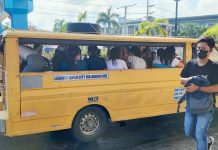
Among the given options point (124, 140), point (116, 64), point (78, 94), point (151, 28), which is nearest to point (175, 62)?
point (116, 64)

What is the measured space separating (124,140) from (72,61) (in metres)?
1.66

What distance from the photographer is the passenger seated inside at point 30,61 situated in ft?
17.6

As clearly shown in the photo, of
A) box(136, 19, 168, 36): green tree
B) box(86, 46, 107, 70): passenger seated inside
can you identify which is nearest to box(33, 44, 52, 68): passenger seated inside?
box(86, 46, 107, 70): passenger seated inside

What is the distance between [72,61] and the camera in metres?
5.90

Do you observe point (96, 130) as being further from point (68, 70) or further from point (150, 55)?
point (150, 55)

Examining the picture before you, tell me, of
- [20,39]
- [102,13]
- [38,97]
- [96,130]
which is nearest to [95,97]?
[96,130]

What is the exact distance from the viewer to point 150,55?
6938mm

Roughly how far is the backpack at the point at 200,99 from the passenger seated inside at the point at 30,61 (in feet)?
7.81

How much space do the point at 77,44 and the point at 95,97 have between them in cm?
94

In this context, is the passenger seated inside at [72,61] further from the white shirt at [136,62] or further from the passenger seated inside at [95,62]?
the white shirt at [136,62]

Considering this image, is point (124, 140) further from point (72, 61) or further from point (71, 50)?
point (71, 50)

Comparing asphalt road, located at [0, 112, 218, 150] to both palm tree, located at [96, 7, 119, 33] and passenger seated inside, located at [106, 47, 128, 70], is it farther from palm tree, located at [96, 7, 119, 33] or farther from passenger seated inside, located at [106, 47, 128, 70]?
palm tree, located at [96, 7, 119, 33]

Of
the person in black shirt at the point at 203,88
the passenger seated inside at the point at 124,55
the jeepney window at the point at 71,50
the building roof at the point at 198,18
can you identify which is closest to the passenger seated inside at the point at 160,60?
the jeepney window at the point at 71,50

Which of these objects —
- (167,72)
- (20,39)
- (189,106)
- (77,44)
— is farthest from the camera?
(167,72)
